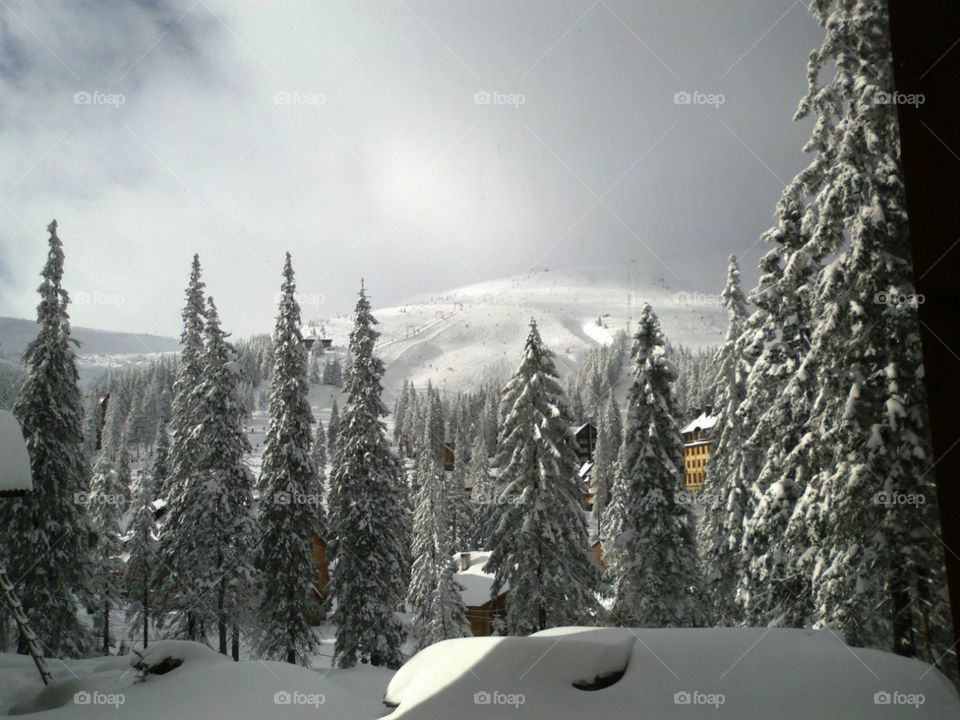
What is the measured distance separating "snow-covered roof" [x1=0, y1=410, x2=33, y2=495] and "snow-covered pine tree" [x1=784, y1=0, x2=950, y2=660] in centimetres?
1418

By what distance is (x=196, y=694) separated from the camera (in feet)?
23.6

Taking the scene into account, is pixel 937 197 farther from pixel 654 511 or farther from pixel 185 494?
pixel 185 494

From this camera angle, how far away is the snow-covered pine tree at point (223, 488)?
23.4 m

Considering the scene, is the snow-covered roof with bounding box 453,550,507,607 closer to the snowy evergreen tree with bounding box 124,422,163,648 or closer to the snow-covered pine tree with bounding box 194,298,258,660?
the snow-covered pine tree with bounding box 194,298,258,660

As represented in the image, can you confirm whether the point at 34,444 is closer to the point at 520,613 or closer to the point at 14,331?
the point at 14,331

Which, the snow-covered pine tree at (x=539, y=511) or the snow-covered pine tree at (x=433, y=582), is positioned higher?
the snow-covered pine tree at (x=539, y=511)

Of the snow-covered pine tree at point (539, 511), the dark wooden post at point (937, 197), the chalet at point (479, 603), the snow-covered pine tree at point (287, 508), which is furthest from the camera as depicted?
the chalet at point (479, 603)

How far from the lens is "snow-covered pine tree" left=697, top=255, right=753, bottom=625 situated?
800 inches

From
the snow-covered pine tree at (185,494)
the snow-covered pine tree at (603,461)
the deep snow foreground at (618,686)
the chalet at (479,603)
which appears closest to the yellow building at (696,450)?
the snow-covered pine tree at (603,461)

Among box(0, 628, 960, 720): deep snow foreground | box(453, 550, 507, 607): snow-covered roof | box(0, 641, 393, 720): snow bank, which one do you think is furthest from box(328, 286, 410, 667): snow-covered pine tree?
box(0, 628, 960, 720): deep snow foreground

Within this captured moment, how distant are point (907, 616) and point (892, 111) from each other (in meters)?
9.32

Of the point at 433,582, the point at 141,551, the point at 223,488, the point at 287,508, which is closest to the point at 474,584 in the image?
the point at 433,582

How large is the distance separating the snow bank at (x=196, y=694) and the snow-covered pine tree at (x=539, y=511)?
13813 millimetres

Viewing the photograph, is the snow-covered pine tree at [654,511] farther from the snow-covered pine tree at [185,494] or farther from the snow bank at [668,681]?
the snow-covered pine tree at [185,494]
